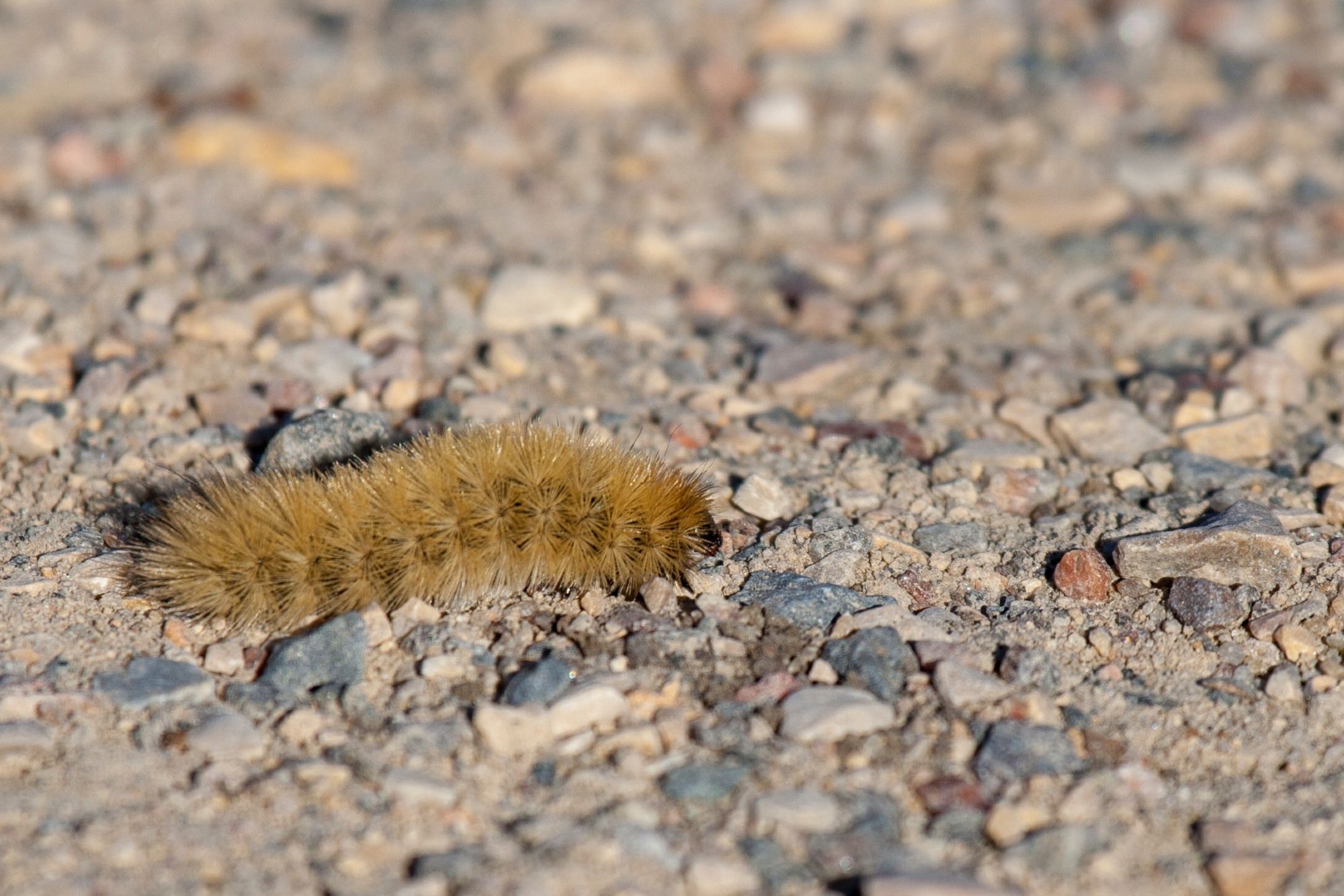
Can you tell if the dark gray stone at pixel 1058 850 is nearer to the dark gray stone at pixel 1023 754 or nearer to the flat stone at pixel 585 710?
the dark gray stone at pixel 1023 754

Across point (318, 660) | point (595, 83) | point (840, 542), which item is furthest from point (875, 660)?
point (595, 83)

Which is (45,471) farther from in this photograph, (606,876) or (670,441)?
(606,876)

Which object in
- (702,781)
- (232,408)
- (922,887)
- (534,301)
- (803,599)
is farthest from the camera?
(534,301)

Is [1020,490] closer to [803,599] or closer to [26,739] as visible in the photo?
[803,599]

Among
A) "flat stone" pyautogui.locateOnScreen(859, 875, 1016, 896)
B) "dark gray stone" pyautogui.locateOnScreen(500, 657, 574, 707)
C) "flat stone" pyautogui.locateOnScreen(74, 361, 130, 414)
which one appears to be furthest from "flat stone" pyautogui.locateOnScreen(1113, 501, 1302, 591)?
"flat stone" pyautogui.locateOnScreen(74, 361, 130, 414)

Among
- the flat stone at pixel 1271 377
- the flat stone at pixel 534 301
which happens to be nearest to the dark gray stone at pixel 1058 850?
the flat stone at pixel 1271 377
